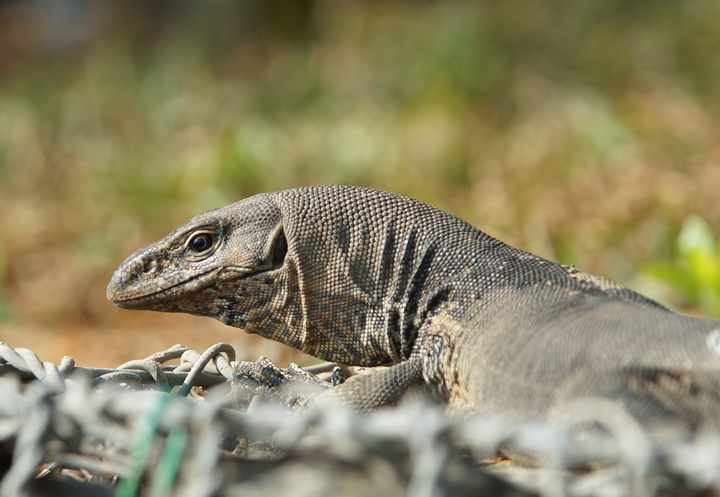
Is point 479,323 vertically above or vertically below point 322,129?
below

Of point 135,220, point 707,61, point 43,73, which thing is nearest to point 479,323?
point 135,220

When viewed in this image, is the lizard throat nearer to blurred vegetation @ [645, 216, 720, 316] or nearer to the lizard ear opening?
the lizard ear opening

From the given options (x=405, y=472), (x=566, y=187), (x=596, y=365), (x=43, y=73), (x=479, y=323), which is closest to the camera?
(x=405, y=472)

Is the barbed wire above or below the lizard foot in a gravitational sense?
below

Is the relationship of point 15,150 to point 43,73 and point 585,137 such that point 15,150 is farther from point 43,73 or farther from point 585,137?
point 585,137

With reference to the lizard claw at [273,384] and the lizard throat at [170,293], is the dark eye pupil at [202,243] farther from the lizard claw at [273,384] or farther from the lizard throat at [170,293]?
the lizard claw at [273,384]

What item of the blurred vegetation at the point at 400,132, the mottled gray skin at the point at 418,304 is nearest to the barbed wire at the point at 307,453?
the mottled gray skin at the point at 418,304

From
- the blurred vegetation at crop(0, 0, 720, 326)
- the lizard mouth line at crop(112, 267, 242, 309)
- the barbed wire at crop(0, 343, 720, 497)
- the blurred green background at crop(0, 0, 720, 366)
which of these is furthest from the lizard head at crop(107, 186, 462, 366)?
the blurred vegetation at crop(0, 0, 720, 326)
